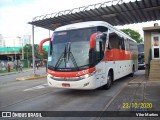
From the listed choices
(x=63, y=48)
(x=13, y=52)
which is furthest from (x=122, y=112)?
(x=13, y=52)

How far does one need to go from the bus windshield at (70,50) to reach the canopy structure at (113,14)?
22.0 feet

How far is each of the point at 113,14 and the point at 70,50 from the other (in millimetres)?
9201

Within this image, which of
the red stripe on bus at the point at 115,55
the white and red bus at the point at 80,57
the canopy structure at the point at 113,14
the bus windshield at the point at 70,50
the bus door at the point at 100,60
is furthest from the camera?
the canopy structure at the point at 113,14

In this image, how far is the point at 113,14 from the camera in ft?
60.2

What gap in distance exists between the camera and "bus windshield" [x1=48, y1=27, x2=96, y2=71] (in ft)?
32.8

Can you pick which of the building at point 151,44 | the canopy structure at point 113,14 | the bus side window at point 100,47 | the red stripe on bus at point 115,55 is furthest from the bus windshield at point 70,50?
the building at point 151,44

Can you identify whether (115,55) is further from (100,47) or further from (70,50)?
(70,50)

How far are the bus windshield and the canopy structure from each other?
6.71 m

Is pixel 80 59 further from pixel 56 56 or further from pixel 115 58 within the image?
pixel 115 58

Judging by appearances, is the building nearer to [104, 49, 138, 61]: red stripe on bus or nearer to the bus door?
[104, 49, 138, 61]: red stripe on bus

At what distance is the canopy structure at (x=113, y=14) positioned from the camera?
54.1ft

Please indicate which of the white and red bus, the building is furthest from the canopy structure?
the white and red bus

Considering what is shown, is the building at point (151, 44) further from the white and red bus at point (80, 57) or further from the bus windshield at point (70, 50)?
the bus windshield at point (70, 50)

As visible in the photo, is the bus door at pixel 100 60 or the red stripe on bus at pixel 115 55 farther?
the red stripe on bus at pixel 115 55
